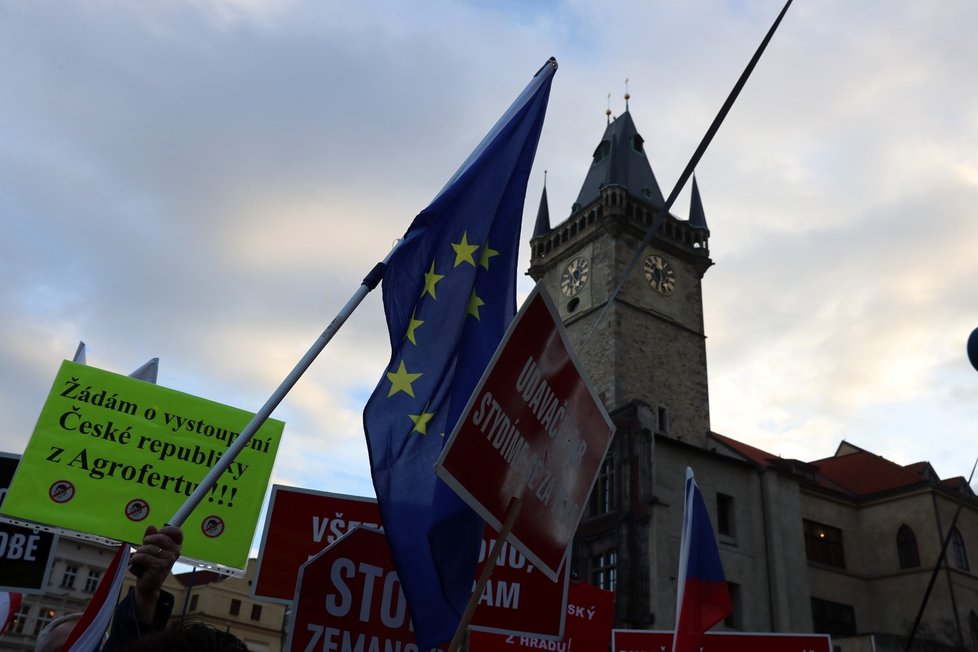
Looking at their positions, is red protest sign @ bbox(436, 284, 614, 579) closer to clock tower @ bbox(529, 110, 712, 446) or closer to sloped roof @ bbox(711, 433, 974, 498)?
clock tower @ bbox(529, 110, 712, 446)

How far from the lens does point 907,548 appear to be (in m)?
38.6

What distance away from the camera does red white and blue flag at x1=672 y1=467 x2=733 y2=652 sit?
8391mm

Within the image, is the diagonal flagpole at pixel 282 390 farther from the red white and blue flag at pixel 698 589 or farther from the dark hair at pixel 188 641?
the red white and blue flag at pixel 698 589

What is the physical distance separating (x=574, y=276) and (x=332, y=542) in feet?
138

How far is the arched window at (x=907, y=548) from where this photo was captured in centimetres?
3784

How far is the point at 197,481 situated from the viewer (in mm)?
7047

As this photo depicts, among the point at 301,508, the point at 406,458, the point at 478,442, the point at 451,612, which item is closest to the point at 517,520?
the point at 478,442

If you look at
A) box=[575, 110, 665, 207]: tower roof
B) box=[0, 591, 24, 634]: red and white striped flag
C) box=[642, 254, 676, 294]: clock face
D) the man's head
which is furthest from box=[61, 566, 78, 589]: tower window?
the man's head

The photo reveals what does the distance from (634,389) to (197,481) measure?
1418 inches

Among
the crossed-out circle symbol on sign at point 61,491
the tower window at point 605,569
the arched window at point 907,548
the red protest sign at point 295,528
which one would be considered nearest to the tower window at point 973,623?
the arched window at point 907,548

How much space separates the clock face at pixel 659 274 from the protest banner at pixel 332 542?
40757 mm

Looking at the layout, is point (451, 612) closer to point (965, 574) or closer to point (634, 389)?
point (634, 389)

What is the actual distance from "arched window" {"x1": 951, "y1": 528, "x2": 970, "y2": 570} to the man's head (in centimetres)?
4253

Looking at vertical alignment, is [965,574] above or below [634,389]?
below
